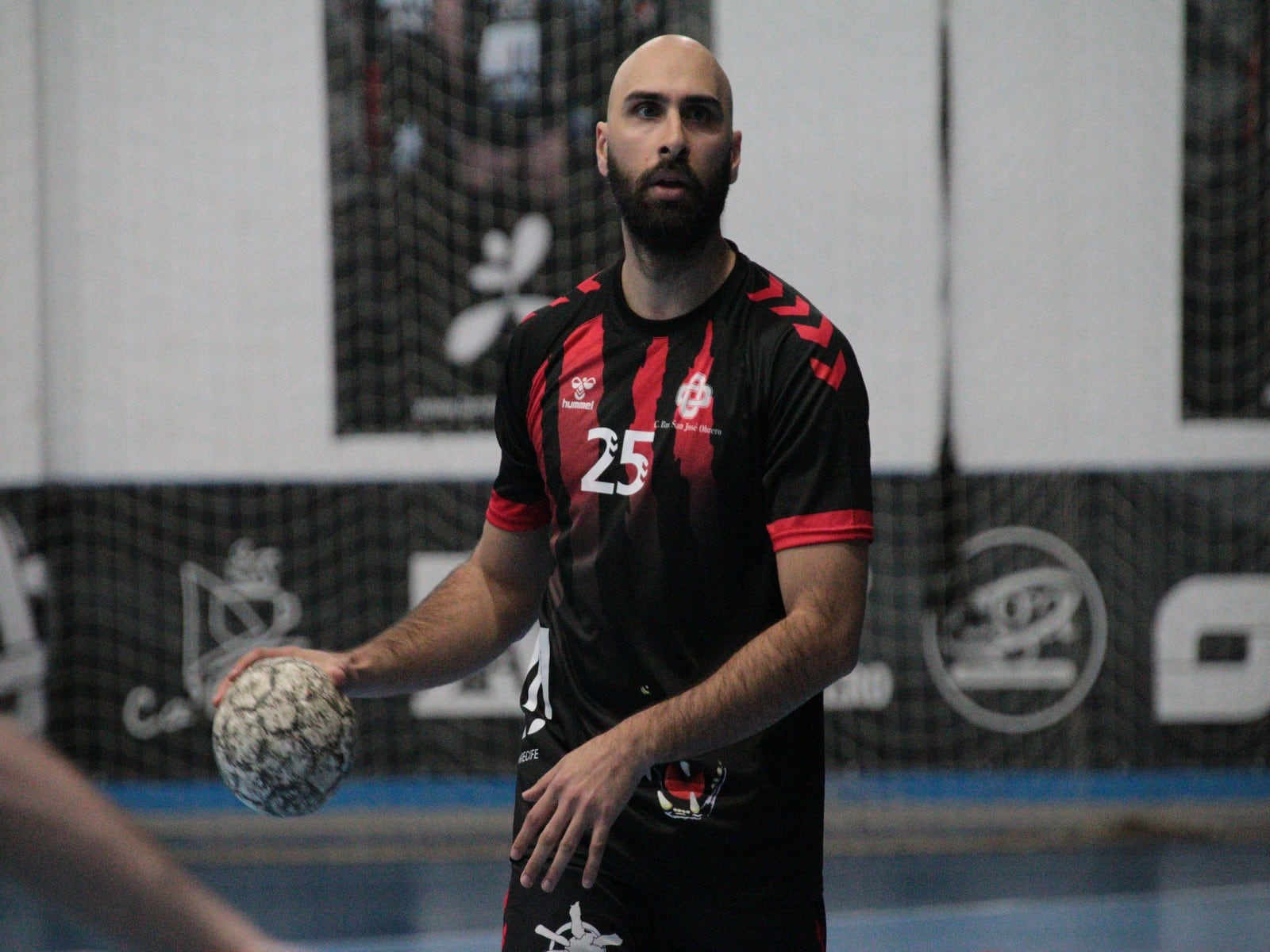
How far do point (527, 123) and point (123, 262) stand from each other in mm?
2077

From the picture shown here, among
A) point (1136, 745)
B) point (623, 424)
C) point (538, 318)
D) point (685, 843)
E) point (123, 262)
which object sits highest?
point (123, 262)

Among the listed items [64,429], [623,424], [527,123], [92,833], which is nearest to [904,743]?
[527,123]

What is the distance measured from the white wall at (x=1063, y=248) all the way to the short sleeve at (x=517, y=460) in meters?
4.56

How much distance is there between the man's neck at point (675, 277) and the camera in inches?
107

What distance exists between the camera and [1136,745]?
23.1ft

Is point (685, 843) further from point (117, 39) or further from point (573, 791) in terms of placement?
point (117, 39)

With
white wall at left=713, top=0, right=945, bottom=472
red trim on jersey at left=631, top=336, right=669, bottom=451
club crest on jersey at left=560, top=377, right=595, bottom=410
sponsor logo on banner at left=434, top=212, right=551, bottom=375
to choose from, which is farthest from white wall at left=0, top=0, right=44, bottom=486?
red trim on jersey at left=631, top=336, right=669, bottom=451

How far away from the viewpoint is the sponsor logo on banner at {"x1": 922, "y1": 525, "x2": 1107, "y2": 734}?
704cm

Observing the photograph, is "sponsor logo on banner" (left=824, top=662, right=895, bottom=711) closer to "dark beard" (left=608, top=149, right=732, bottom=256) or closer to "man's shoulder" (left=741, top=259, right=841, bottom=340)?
"man's shoulder" (left=741, top=259, right=841, bottom=340)

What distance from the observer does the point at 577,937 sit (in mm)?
2605

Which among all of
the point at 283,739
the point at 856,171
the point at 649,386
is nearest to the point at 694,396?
the point at 649,386

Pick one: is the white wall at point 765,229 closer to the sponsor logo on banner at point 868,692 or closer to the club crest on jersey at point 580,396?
the sponsor logo on banner at point 868,692

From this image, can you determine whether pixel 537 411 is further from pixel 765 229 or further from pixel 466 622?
pixel 765 229

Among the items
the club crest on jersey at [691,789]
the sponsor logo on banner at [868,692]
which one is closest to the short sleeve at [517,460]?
the club crest on jersey at [691,789]
